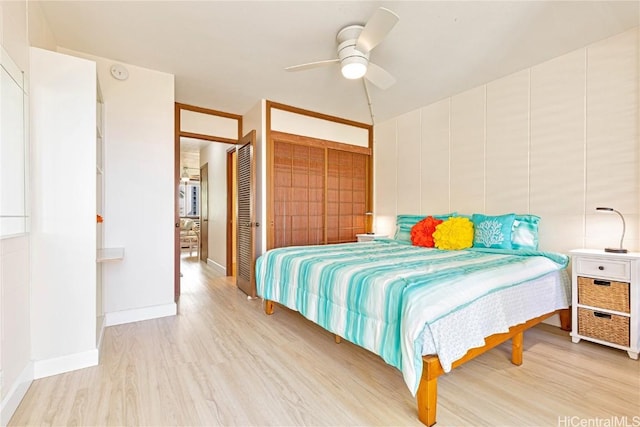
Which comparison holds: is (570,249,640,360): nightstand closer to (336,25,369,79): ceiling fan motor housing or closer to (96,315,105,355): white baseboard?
(336,25,369,79): ceiling fan motor housing

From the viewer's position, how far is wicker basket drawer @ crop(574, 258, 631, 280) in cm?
222

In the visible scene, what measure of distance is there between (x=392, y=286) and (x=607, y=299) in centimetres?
194

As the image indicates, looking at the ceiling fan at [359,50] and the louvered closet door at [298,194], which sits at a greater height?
the ceiling fan at [359,50]

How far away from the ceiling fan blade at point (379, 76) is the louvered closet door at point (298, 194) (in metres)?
1.70

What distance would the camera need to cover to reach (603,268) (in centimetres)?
232

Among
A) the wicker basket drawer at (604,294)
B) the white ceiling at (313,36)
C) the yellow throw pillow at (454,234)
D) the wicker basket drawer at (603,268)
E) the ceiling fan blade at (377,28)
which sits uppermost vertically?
the white ceiling at (313,36)

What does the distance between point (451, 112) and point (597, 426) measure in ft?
10.8

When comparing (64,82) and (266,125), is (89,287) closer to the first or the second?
(64,82)

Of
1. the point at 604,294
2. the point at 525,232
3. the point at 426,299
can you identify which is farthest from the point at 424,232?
the point at 426,299

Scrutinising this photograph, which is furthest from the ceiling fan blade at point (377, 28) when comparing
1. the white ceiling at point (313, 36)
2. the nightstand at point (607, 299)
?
the nightstand at point (607, 299)

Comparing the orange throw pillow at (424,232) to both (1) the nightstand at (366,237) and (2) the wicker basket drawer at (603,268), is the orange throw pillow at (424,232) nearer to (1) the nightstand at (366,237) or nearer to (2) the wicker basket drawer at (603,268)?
(1) the nightstand at (366,237)

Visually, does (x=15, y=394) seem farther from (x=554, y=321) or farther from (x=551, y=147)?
(x=551, y=147)

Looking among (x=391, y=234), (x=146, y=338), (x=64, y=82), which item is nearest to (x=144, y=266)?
(x=146, y=338)

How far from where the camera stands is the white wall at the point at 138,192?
116 inches
